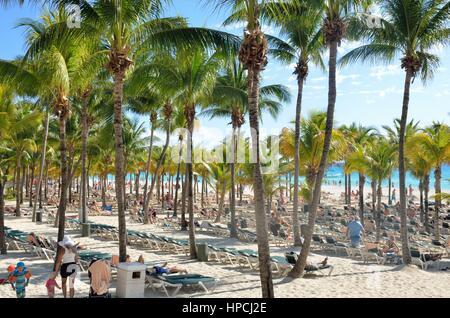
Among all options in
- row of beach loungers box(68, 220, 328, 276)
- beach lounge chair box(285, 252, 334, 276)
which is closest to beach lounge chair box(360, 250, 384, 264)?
beach lounge chair box(285, 252, 334, 276)

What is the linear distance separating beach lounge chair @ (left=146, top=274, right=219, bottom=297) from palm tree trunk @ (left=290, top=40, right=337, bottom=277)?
2.74m

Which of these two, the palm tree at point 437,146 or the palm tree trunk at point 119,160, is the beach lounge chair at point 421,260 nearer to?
the palm tree at point 437,146

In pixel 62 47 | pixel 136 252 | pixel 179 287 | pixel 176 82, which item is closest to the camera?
pixel 179 287

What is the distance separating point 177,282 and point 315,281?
12.7ft

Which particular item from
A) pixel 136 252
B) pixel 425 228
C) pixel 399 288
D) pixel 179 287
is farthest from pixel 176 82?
pixel 425 228

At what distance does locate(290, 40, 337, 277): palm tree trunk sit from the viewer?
11914mm

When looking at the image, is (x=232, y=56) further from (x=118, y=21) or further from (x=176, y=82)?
(x=176, y=82)

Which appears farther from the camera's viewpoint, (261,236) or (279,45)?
(279,45)

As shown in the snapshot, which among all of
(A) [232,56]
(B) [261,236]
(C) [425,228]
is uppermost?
(A) [232,56]

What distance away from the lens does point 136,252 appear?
16562 millimetres

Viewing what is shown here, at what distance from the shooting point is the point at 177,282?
33.3ft

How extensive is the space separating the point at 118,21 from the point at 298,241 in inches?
459

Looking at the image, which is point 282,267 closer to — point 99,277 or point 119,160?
point 119,160

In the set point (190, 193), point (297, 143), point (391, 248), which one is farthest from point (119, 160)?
point (391, 248)
